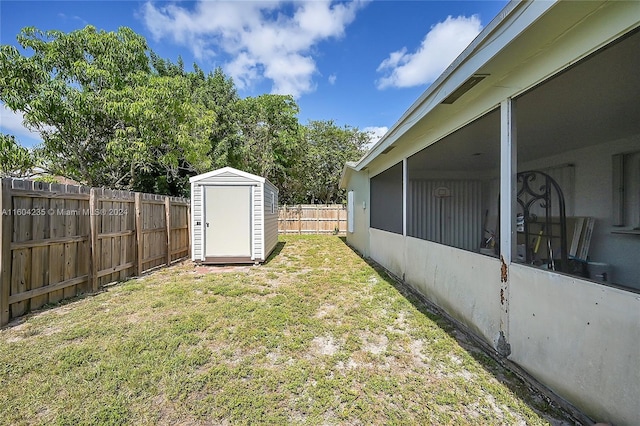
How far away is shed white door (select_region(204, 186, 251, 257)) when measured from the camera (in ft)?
22.3

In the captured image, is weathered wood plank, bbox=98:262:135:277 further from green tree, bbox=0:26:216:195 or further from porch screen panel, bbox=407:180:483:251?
porch screen panel, bbox=407:180:483:251

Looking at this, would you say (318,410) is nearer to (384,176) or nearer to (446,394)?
(446,394)

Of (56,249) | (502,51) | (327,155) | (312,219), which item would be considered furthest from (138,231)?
(327,155)

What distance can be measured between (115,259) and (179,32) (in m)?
8.85

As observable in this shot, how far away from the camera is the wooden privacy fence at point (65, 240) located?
340 cm

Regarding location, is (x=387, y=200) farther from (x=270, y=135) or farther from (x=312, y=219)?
(x=270, y=135)

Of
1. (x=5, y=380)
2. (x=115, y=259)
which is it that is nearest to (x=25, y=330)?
(x=5, y=380)

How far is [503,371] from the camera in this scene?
2.37 meters

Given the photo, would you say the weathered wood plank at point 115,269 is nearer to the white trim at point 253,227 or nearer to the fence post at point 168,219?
the fence post at point 168,219

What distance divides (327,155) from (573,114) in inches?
643

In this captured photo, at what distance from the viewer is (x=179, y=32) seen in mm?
10250

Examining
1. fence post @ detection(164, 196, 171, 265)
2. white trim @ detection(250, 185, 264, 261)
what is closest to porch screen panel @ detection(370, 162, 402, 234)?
white trim @ detection(250, 185, 264, 261)

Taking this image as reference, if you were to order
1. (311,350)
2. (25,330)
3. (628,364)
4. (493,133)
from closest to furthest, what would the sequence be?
(628,364), (311,350), (25,330), (493,133)

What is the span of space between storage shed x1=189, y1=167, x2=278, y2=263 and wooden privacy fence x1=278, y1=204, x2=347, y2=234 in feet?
25.8
